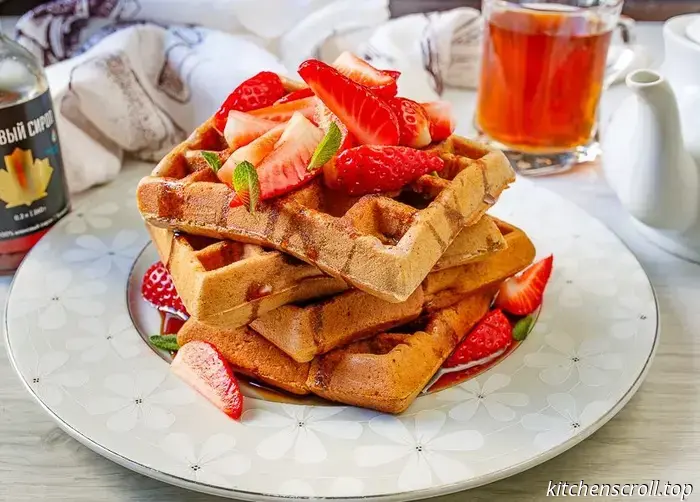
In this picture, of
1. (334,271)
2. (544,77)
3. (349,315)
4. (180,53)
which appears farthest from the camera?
(180,53)

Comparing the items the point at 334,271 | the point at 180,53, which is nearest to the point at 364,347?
the point at 334,271

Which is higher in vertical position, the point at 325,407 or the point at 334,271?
the point at 334,271

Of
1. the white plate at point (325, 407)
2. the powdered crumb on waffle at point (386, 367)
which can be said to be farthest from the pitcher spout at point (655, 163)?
the powdered crumb on waffle at point (386, 367)

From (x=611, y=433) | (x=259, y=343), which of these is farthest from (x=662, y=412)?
(x=259, y=343)

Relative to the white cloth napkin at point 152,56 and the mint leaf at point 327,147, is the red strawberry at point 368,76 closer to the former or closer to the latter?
the mint leaf at point 327,147

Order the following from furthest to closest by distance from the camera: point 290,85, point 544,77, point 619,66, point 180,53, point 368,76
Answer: point 619,66 → point 180,53 → point 544,77 → point 290,85 → point 368,76

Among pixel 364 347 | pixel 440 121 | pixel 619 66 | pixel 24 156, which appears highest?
pixel 440 121

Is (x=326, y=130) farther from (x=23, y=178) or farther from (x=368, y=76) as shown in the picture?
(x=23, y=178)

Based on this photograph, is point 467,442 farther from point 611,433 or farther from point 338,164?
point 338,164
